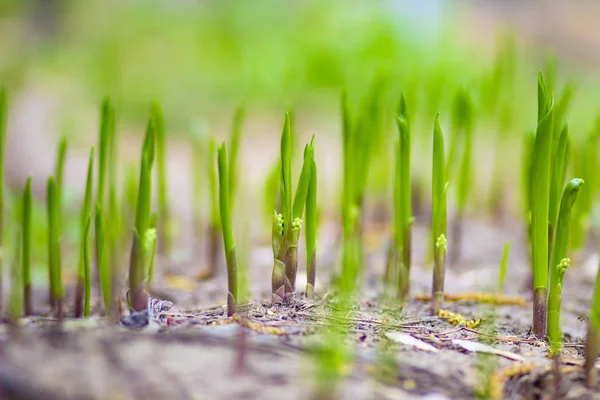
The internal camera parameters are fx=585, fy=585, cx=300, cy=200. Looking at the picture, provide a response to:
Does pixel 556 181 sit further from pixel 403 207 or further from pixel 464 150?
pixel 464 150

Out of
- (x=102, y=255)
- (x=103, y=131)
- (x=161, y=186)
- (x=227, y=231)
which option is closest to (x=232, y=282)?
(x=227, y=231)

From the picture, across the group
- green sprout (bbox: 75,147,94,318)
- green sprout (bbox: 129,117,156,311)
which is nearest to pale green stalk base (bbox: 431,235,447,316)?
green sprout (bbox: 129,117,156,311)

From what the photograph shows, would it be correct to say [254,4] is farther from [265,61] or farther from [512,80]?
[512,80]

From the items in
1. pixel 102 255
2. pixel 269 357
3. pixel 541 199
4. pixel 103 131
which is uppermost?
pixel 103 131

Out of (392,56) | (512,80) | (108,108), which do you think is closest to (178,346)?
(108,108)

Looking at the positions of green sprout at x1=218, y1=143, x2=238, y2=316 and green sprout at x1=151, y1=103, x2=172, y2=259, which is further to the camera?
green sprout at x1=151, y1=103, x2=172, y2=259

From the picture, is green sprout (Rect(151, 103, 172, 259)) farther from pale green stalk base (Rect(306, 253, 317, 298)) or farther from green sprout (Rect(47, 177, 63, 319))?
pale green stalk base (Rect(306, 253, 317, 298))
